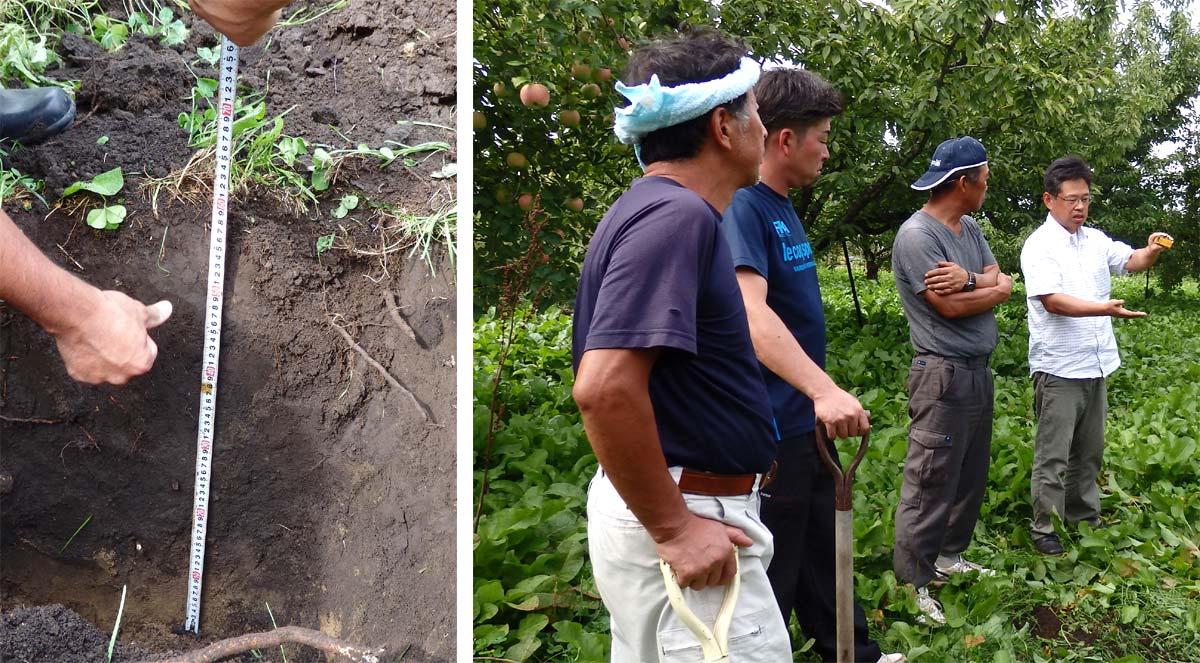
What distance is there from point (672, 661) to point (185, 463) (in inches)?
47.0

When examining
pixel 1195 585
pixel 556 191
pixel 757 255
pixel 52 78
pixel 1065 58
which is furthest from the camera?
pixel 1065 58

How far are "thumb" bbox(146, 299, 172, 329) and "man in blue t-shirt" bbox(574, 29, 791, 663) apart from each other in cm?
95

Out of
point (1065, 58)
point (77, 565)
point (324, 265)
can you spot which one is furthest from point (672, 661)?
point (1065, 58)

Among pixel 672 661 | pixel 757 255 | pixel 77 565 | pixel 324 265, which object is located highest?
pixel 757 255

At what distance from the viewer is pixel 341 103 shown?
81.8 inches

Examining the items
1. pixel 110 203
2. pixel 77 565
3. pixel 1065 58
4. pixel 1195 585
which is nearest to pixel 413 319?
pixel 110 203

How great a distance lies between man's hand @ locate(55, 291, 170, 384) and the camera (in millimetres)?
1961

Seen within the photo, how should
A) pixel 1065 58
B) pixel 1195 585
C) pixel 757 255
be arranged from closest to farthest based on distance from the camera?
pixel 757 255 → pixel 1195 585 → pixel 1065 58

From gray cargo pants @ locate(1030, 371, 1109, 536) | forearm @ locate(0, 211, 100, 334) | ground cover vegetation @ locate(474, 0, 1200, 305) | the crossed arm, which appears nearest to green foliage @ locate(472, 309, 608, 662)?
ground cover vegetation @ locate(474, 0, 1200, 305)

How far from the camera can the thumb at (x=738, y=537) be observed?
154cm

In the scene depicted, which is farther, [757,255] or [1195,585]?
[1195,585]

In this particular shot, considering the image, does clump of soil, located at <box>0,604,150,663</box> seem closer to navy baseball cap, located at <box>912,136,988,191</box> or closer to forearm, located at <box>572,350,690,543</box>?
forearm, located at <box>572,350,690,543</box>

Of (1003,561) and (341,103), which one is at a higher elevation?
(341,103)

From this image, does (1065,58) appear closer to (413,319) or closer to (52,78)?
(413,319)
